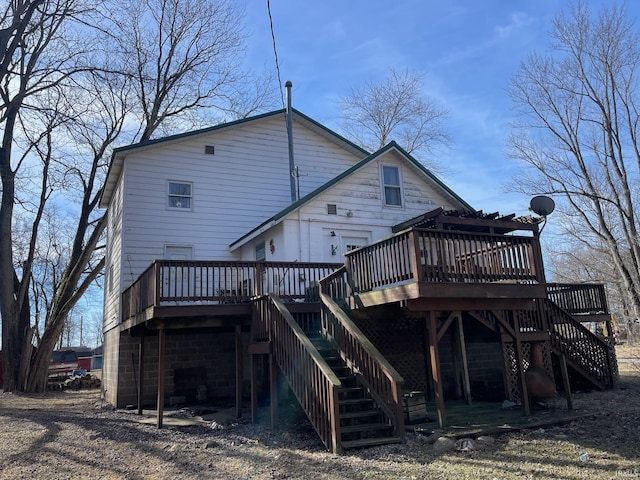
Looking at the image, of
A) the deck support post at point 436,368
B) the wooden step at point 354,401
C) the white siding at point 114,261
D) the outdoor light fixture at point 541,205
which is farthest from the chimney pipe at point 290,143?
the wooden step at point 354,401

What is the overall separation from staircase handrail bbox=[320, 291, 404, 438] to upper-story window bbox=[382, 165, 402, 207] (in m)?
5.89

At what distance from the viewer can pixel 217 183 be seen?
16.6 metres

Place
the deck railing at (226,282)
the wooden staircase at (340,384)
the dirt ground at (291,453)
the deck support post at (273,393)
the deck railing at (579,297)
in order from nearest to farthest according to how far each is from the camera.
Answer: the dirt ground at (291,453) < the wooden staircase at (340,384) < the deck support post at (273,393) < the deck railing at (226,282) < the deck railing at (579,297)

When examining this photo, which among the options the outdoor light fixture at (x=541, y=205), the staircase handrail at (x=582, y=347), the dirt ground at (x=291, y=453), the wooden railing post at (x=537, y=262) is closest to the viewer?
the dirt ground at (x=291, y=453)

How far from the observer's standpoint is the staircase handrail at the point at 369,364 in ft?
25.3

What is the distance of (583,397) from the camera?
1202 cm

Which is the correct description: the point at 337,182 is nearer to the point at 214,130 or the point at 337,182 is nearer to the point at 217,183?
the point at 217,183

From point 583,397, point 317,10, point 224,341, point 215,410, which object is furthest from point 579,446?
point 224,341

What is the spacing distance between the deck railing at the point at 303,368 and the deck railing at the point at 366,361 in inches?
33.1

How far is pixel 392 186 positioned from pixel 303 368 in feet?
26.9

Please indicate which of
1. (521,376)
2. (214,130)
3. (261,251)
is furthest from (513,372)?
(214,130)

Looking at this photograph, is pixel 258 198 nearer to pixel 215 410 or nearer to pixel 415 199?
pixel 415 199

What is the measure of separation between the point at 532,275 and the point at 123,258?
36.4 feet

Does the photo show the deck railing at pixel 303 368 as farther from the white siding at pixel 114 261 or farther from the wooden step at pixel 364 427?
the white siding at pixel 114 261
